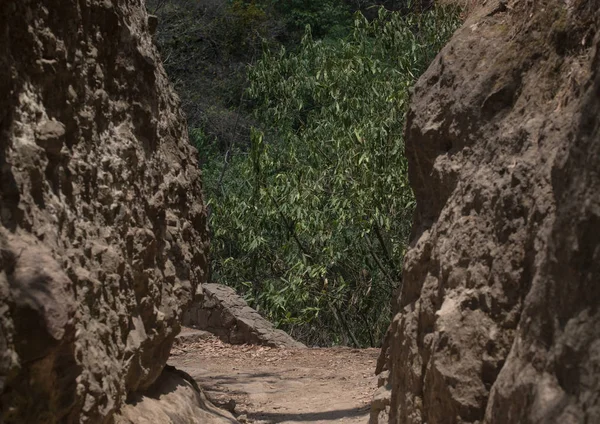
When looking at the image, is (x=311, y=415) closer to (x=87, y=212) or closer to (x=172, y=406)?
(x=172, y=406)

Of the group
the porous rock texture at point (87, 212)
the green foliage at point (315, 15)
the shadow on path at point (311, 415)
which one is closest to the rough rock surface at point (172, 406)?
the porous rock texture at point (87, 212)

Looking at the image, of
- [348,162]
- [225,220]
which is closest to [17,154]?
[348,162]

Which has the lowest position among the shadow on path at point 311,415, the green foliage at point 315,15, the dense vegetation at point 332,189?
the shadow on path at point 311,415

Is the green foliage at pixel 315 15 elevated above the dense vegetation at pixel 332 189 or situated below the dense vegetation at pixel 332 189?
above

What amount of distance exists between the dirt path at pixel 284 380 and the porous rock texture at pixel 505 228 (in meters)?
2.34

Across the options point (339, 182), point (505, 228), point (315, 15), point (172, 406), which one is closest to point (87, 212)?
point (172, 406)

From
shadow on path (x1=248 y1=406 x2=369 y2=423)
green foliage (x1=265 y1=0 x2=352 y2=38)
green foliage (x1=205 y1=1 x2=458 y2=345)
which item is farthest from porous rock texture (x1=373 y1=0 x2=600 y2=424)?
green foliage (x1=265 y1=0 x2=352 y2=38)

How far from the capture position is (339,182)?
34.2 ft

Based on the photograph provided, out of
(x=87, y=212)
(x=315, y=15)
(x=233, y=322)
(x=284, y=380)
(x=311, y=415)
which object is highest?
(x=315, y=15)

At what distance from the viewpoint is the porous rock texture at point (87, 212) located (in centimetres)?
355

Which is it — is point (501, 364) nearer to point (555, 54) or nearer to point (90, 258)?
point (555, 54)

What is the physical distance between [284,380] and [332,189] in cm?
342

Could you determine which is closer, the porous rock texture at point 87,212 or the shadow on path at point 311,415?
the porous rock texture at point 87,212

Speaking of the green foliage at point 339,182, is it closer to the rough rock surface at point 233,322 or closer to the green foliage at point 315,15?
the rough rock surface at point 233,322
